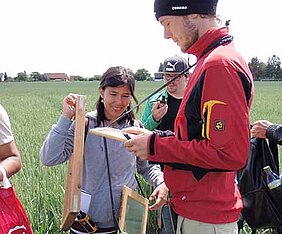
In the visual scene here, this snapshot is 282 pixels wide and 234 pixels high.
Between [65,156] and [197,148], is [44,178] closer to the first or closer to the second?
[65,156]

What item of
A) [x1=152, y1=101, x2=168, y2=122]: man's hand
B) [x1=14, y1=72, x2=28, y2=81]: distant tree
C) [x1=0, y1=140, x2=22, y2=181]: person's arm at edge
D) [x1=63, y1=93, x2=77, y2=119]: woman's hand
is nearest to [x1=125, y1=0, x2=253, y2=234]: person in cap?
[x1=63, y1=93, x2=77, y2=119]: woman's hand

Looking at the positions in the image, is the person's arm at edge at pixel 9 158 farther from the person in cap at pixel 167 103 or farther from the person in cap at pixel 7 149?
the person in cap at pixel 167 103

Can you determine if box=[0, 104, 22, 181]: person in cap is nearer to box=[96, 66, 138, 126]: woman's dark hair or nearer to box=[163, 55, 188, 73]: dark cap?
box=[96, 66, 138, 126]: woman's dark hair

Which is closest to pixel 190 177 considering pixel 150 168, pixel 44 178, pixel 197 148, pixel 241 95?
pixel 197 148

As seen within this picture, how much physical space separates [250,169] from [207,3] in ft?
3.35

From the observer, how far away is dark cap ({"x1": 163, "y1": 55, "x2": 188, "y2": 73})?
3.59m

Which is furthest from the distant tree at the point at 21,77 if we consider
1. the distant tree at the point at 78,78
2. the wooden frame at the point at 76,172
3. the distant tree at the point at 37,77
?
the wooden frame at the point at 76,172

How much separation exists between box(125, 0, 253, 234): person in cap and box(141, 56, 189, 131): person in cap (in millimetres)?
1392

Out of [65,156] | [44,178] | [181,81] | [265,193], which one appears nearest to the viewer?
[65,156]

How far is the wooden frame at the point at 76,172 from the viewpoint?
1.90m

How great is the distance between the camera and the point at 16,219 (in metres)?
1.79

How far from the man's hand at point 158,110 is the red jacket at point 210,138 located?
1372mm

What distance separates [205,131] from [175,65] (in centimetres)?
203

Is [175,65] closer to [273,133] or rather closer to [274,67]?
[273,133]
